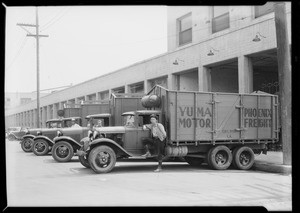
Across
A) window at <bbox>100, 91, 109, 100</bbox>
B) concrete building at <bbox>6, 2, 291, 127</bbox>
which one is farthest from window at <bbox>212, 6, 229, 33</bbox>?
window at <bbox>100, 91, 109, 100</bbox>

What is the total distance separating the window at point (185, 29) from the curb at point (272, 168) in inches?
417

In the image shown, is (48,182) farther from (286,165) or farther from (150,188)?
(286,165)

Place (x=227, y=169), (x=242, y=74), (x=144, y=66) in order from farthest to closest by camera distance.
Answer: (x=144, y=66), (x=242, y=74), (x=227, y=169)

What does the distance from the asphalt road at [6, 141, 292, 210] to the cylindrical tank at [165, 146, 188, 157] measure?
524mm

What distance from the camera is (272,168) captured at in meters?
10.6

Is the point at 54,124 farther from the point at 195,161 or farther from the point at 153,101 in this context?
the point at 195,161

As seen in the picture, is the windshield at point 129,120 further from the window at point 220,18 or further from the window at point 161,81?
the window at point 161,81

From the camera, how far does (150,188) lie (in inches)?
314

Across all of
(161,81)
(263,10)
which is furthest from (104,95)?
(263,10)

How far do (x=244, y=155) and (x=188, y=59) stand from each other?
959 centimetres

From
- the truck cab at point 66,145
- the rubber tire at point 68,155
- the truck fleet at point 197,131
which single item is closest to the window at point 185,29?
the truck cab at point 66,145

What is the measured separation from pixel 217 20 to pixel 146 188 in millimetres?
12552

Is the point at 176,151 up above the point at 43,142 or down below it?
above

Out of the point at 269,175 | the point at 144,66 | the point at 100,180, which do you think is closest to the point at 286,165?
the point at 269,175
